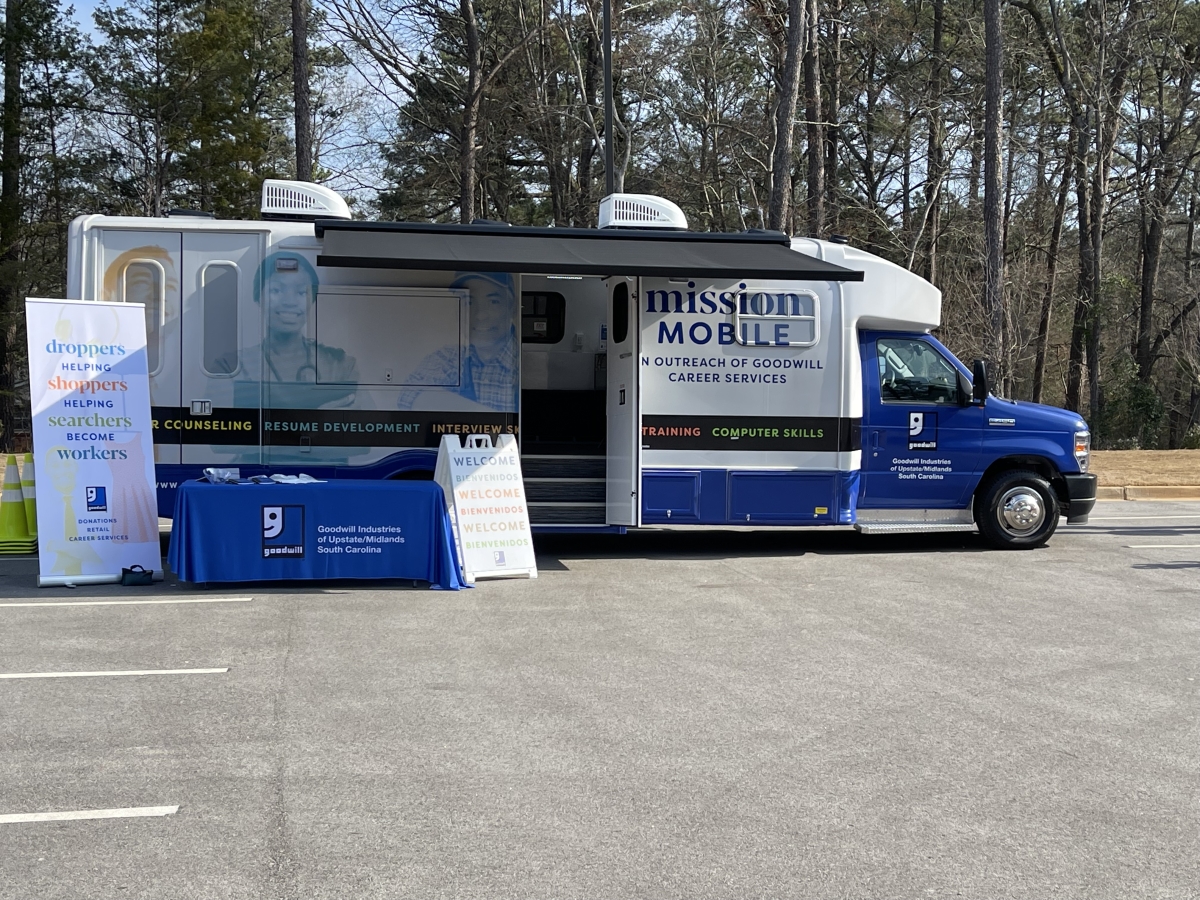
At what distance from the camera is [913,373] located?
12.0m

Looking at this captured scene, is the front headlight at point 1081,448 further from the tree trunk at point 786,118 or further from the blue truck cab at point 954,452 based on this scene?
the tree trunk at point 786,118

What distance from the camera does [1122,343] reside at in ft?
119

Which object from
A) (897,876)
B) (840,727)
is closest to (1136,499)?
(840,727)

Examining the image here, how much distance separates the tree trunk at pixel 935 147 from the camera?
31141mm

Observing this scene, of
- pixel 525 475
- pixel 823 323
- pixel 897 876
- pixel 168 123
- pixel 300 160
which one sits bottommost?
pixel 897 876

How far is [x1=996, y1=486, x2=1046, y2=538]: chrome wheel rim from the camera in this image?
12078mm

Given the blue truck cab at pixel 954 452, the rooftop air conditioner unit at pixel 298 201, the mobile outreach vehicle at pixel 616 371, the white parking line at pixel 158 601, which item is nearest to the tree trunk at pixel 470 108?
the rooftop air conditioner unit at pixel 298 201

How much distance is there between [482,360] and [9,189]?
908 inches

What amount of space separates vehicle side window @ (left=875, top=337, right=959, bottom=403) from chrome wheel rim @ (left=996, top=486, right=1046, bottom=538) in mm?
1136

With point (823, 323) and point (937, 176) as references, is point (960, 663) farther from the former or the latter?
point (937, 176)

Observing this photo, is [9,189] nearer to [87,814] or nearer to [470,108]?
[470,108]

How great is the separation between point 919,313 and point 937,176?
21.2 meters

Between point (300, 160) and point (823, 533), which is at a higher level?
point (300, 160)

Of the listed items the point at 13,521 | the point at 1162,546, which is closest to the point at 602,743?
the point at 13,521
